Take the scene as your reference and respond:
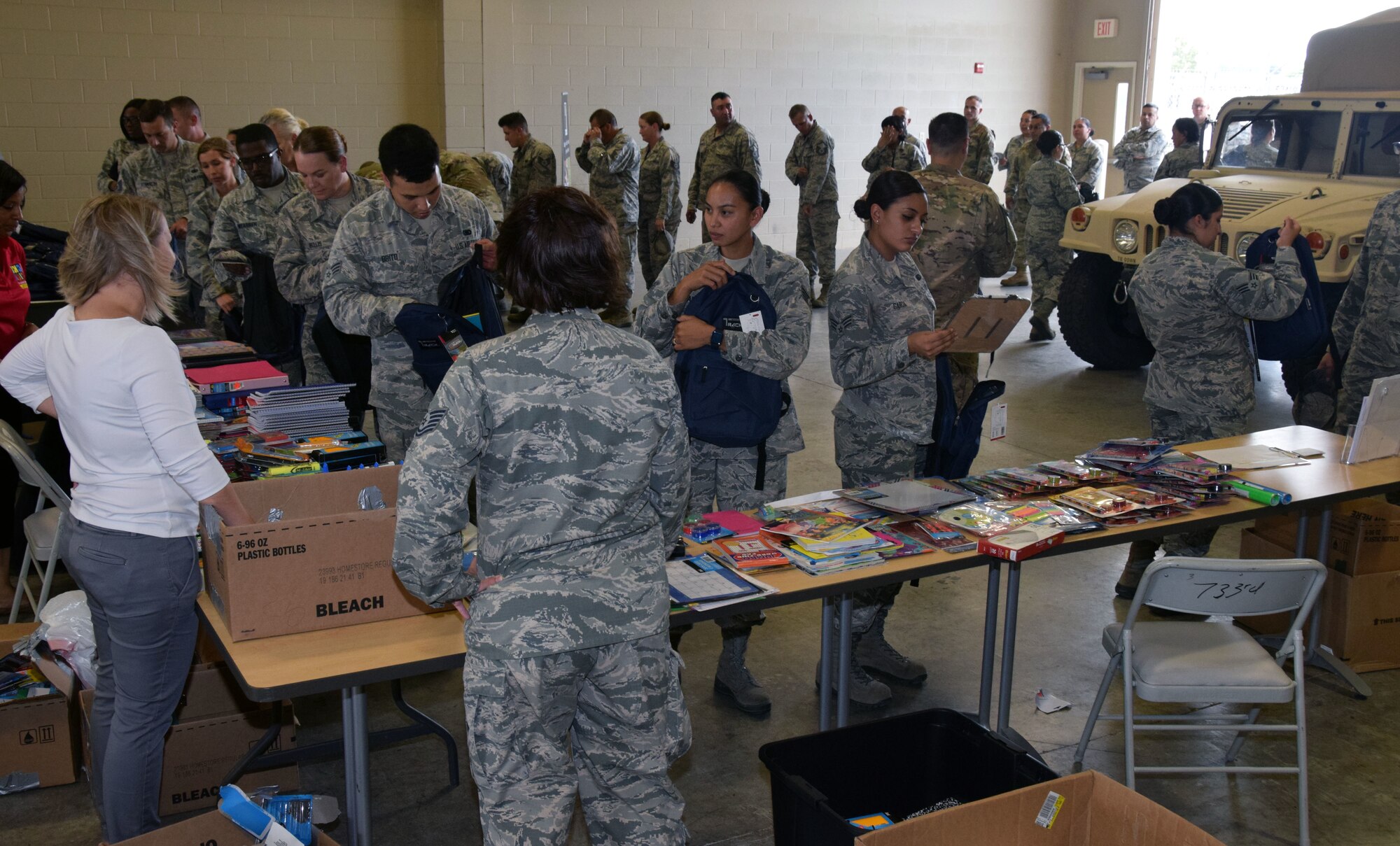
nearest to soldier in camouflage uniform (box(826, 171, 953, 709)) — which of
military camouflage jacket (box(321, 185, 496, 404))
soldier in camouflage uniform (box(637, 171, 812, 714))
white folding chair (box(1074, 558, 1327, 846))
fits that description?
soldier in camouflage uniform (box(637, 171, 812, 714))

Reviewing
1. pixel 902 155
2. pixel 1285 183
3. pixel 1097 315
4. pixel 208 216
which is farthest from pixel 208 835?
pixel 902 155

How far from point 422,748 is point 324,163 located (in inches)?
90.8

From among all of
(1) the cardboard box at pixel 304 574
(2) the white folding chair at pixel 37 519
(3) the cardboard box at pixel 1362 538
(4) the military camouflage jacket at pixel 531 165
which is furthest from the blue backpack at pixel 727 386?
(4) the military camouflage jacket at pixel 531 165

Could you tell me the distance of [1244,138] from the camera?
24.3ft

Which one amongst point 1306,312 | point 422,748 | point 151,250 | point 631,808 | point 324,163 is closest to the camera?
point 631,808

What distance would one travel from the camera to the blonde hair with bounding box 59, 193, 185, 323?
2.36m

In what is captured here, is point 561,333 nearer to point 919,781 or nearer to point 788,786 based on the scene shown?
point 788,786

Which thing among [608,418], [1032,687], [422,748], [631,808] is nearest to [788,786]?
[631,808]

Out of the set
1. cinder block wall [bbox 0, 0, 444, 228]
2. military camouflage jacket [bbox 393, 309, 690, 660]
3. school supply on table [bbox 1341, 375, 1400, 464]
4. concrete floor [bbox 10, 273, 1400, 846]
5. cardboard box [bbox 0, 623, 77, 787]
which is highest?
cinder block wall [bbox 0, 0, 444, 228]

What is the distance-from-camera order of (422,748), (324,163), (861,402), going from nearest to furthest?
(422,748)
(861,402)
(324,163)

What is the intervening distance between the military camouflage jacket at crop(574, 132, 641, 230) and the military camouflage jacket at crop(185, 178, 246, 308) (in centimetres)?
462

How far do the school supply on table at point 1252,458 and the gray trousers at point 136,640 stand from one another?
2900mm

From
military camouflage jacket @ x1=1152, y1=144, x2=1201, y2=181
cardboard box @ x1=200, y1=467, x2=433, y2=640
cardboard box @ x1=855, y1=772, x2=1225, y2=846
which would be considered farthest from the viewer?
military camouflage jacket @ x1=1152, y1=144, x2=1201, y2=181

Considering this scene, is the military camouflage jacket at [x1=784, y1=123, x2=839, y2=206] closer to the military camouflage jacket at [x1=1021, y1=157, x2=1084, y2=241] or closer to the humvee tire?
the military camouflage jacket at [x1=1021, y1=157, x2=1084, y2=241]
